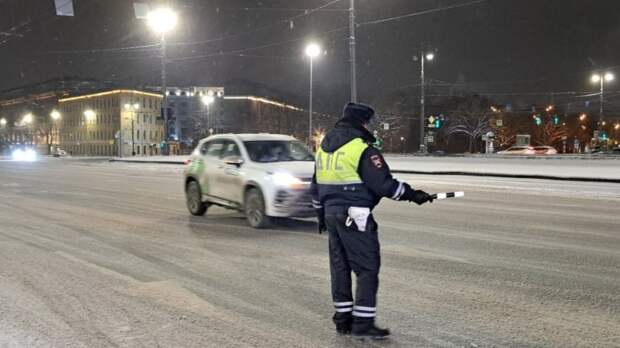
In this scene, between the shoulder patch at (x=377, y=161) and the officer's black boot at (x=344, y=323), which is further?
the officer's black boot at (x=344, y=323)

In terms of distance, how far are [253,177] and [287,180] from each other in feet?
2.27

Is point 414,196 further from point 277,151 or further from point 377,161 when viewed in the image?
point 277,151

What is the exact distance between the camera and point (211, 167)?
11391 millimetres

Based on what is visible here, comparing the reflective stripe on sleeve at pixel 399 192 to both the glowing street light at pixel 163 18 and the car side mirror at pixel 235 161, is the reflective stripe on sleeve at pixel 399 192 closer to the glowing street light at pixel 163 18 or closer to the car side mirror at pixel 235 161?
the car side mirror at pixel 235 161

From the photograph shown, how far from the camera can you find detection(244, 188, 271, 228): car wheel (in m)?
10.0

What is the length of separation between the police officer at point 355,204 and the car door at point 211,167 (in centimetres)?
673

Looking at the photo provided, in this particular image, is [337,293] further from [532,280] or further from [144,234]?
[144,234]

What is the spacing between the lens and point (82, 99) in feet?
406

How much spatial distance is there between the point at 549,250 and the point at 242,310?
477 centimetres

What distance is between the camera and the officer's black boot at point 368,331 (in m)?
4.57

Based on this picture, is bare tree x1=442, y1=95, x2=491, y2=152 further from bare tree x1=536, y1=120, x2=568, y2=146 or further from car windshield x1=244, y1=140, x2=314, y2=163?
car windshield x1=244, y1=140, x2=314, y2=163

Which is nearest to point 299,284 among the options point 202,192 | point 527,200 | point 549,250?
point 549,250

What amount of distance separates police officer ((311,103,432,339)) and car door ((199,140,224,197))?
22.1ft

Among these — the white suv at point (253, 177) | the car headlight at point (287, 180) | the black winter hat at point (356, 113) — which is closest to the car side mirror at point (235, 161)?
the white suv at point (253, 177)
